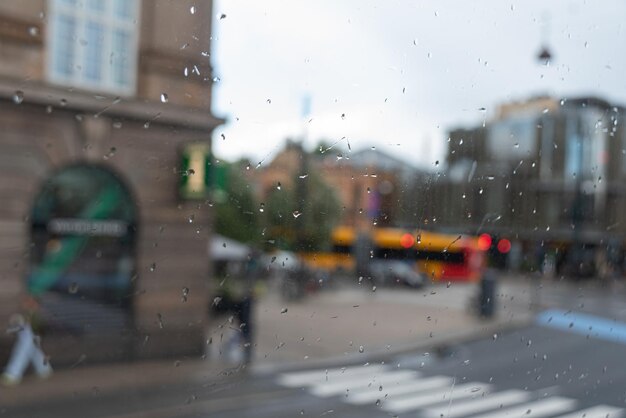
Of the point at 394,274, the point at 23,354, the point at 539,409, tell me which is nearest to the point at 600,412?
the point at 539,409

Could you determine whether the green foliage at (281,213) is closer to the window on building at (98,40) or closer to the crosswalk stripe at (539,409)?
the window on building at (98,40)

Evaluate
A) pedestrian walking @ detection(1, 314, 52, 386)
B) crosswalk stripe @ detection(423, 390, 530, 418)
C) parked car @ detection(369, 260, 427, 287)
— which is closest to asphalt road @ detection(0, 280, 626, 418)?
crosswalk stripe @ detection(423, 390, 530, 418)

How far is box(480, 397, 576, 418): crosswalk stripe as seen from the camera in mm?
1891

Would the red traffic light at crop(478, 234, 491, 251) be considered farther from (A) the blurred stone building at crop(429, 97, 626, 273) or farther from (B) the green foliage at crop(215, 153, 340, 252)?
(B) the green foliage at crop(215, 153, 340, 252)

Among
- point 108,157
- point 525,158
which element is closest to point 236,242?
point 108,157

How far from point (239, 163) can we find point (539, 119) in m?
1.05

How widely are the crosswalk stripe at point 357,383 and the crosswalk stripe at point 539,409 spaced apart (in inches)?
10.8

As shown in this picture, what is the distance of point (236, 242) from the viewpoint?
156 centimetres

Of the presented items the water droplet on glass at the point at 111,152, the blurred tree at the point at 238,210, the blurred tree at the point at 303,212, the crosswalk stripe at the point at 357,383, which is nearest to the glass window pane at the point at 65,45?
the water droplet on glass at the point at 111,152

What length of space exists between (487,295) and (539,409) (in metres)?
0.41

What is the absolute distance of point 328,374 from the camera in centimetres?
167

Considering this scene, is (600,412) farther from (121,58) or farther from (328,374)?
(121,58)

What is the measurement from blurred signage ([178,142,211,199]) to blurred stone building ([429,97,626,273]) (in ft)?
1.91

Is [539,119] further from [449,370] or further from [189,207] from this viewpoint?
[189,207]
